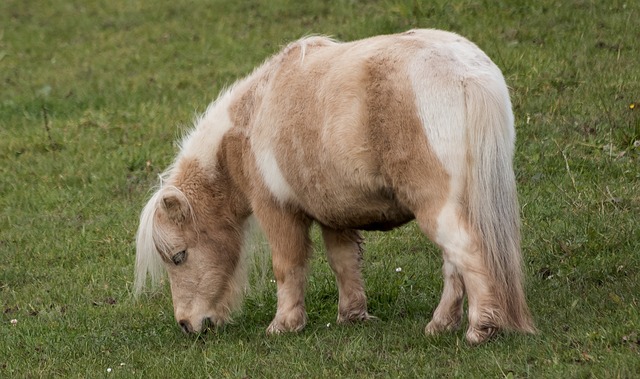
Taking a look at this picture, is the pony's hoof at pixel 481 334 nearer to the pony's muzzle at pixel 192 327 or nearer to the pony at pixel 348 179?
the pony at pixel 348 179

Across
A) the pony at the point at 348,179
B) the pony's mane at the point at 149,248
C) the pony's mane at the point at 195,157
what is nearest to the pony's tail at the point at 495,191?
the pony at the point at 348,179

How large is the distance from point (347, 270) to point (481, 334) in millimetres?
1505

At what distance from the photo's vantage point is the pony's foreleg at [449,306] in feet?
18.7

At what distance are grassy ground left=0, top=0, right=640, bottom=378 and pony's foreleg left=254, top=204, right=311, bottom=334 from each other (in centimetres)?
17

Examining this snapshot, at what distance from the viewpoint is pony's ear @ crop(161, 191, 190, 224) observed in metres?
6.66

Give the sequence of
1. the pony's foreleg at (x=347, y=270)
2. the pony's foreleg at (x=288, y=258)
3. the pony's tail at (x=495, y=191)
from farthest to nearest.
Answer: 1. the pony's foreleg at (x=347, y=270)
2. the pony's foreleg at (x=288, y=258)
3. the pony's tail at (x=495, y=191)

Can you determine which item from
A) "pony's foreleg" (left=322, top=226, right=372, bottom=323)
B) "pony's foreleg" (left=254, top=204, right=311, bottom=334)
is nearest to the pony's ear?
"pony's foreleg" (left=254, top=204, right=311, bottom=334)

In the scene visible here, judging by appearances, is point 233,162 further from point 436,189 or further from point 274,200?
point 436,189

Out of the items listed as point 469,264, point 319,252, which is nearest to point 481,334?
point 469,264

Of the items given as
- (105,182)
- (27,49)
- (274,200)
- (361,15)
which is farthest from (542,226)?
(27,49)

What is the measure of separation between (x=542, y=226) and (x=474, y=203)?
7.83 ft

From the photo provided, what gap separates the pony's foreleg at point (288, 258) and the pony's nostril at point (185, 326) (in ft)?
1.82

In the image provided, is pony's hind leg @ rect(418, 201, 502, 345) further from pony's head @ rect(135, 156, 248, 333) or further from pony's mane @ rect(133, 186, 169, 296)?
pony's mane @ rect(133, 186, 169, 296)

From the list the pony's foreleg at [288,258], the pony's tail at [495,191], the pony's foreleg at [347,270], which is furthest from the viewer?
the pony's foreleg at [347,270]
